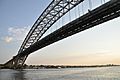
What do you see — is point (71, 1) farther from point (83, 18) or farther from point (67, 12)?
point (83, 18)

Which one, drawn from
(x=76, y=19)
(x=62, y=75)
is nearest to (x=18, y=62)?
(x=62, y=75)

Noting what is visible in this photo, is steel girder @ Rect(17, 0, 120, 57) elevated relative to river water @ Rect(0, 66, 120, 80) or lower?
elevated

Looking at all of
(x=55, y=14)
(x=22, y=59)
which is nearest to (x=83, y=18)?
(x=55, y=14)

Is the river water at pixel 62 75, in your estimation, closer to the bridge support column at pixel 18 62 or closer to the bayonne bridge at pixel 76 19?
the bayonne bridge at pixel 76 19

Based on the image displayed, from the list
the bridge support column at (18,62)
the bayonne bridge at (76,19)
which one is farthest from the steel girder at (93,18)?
the bridge support column at (18,62)

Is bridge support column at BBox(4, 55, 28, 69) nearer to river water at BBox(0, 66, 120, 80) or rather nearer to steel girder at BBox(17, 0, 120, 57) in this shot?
river water at BBox(0, 66, 120, 80)

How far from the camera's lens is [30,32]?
68.3 meters

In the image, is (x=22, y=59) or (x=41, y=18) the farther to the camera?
(x=22, y=59)

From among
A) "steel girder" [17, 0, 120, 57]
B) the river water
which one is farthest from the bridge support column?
"steel girder" [17, 0, 120, 57]

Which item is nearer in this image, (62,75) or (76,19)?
(76,19)

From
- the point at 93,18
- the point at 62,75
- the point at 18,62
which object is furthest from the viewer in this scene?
the point at 18,62

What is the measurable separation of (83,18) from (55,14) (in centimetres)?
2195

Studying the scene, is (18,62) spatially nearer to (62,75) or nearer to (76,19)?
(62,75)

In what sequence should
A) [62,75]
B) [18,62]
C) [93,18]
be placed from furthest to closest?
[18,62] < [62,75] < [93,18]
